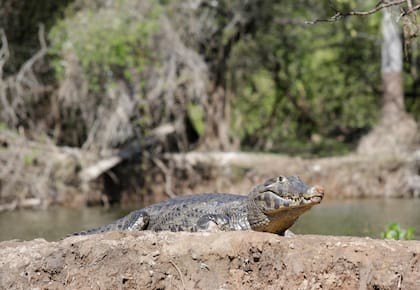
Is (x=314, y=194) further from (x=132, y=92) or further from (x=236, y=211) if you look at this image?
(x=132, y=92)

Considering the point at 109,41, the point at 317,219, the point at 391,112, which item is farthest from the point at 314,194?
the point at 391,112

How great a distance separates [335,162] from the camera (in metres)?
16.5

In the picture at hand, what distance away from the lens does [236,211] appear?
699cm

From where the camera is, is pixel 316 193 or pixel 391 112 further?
pixel 391 112

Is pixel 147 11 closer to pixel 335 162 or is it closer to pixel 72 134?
pixel 72 134

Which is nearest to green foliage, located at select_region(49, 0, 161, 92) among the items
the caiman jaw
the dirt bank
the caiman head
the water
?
the water

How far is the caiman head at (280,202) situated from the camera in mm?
6121

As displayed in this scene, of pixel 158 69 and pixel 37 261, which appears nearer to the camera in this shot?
pixel 37 261

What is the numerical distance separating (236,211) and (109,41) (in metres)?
8.92

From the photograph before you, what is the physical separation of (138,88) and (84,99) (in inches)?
50.5

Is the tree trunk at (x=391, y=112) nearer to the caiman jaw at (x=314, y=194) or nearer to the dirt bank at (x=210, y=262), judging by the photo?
the caiman jaw at (x=314, y=194)

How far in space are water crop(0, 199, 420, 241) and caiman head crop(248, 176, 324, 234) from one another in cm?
338

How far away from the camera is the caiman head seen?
6121 mm

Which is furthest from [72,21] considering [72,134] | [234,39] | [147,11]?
[234,39]
